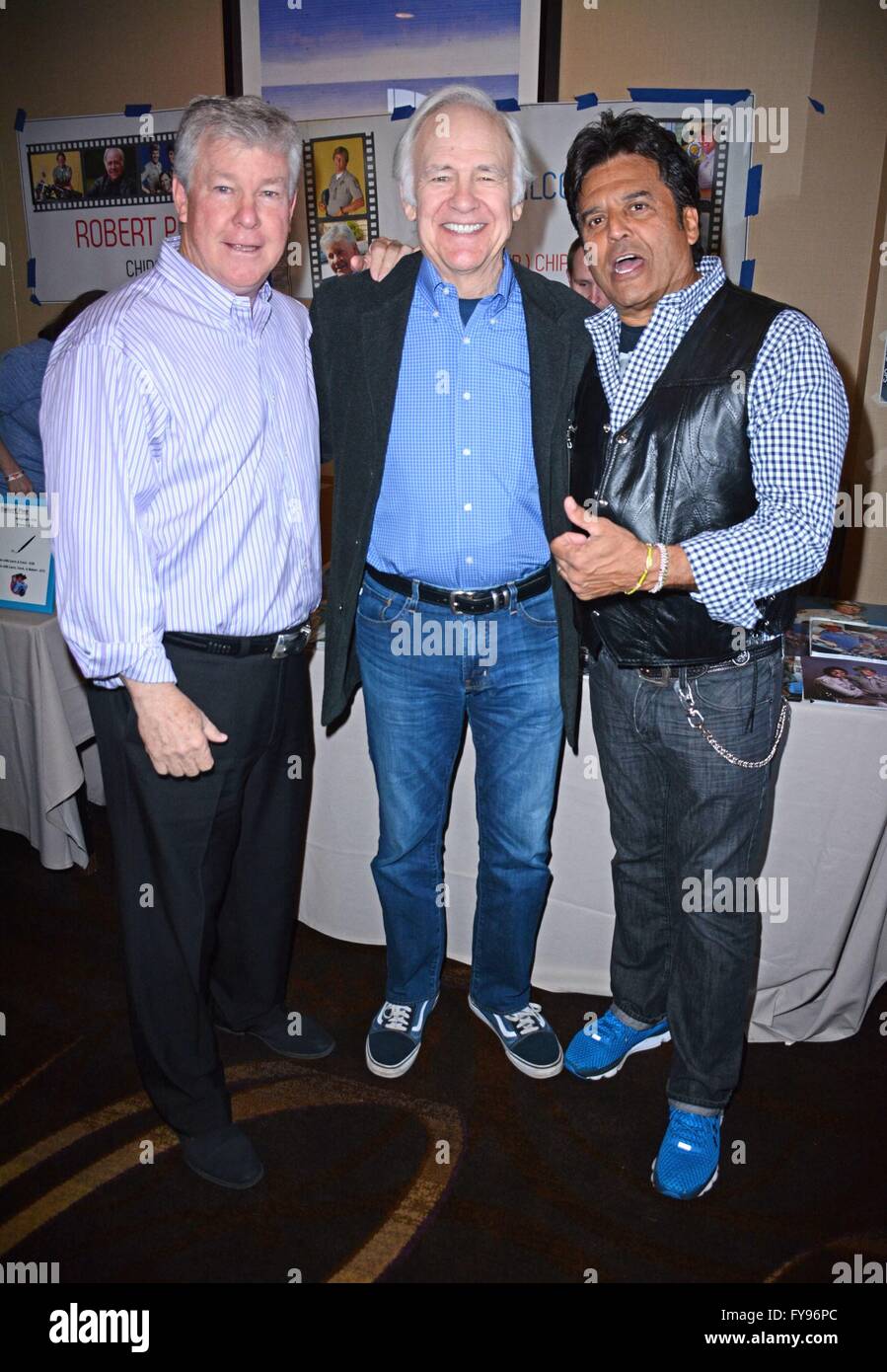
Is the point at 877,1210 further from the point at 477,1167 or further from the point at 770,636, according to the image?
the point at 770,636

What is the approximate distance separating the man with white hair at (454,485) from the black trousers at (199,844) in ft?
0.65

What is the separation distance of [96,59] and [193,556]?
3725 mm

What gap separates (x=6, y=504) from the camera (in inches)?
102

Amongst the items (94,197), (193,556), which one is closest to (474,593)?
(193,556)

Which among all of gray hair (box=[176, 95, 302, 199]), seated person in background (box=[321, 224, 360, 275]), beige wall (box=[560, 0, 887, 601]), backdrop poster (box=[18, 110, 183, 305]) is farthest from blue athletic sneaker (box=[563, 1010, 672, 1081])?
backdrop poster (box=[18, 110, 183, 305])

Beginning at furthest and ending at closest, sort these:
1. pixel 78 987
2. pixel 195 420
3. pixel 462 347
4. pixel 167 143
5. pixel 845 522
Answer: pixel 167 143 → pixel 845 522 → pixel 78 987 → pixel 462 347 → pixel 195 420

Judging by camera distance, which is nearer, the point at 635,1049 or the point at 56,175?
the point at 635,1049

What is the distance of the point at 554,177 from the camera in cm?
351

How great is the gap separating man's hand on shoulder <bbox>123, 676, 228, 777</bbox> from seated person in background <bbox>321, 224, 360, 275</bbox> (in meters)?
2.87

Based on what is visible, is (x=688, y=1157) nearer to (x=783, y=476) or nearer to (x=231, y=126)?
(x=783, y=476)

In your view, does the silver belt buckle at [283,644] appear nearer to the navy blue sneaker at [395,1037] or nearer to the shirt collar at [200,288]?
the shirt collar at [200,288]

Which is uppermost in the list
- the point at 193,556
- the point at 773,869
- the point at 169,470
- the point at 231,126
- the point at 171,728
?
the point at 231,126

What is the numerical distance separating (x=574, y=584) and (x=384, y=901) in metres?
0.89
